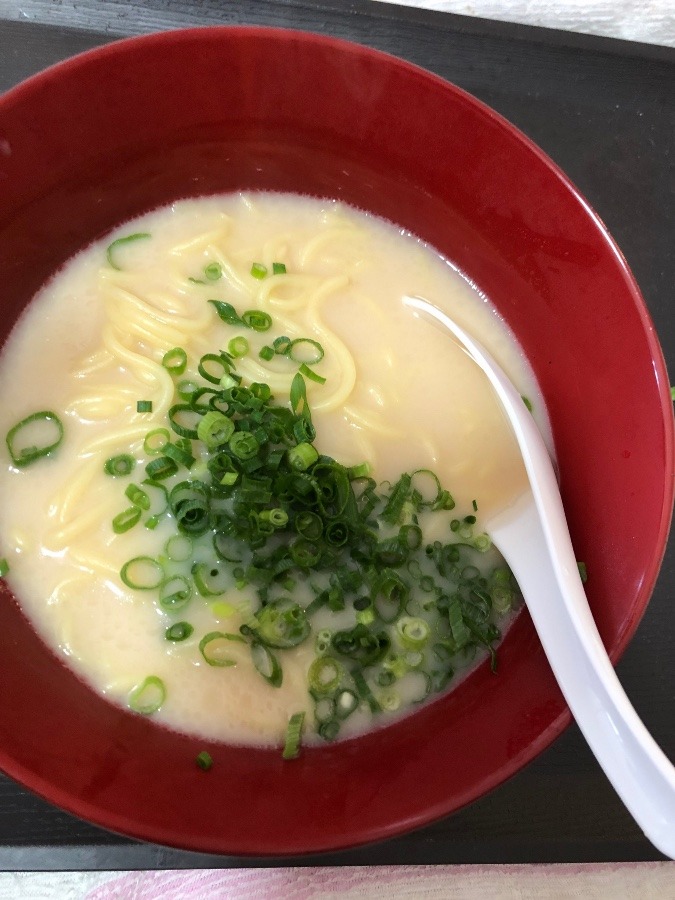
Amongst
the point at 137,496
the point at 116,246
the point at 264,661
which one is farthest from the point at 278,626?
the point at 116,246

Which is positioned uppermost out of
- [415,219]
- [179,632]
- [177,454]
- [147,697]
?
[415,219]

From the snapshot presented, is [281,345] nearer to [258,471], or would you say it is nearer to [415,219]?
[258,471]

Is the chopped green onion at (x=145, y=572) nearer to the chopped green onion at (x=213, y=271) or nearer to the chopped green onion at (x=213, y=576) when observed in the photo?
the chopped green onion at (x=213, y=576)

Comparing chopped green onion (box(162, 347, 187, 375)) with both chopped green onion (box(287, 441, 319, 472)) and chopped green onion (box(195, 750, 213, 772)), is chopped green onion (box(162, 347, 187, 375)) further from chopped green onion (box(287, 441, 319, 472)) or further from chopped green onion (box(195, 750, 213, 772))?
chopped green onion (box(195, 750, 213, 772))

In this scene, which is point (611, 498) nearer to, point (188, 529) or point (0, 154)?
point (188, 529)

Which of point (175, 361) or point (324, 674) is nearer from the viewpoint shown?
point (324, 674)

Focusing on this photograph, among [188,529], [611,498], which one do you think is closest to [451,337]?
[611,498]

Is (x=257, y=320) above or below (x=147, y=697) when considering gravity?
above
